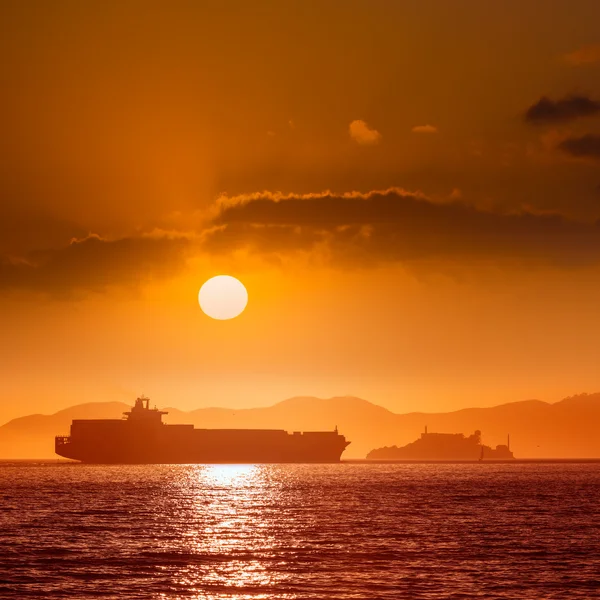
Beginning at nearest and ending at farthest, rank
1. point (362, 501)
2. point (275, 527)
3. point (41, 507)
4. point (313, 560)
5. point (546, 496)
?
point (313, 560)
point (275, 527)
point (41, 507)
point (362, 501)
point (546, 496)

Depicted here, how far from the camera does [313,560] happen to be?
57688 millimetres

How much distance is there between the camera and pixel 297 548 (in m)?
63.6

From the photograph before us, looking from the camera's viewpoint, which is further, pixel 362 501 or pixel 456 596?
pixel 362 501

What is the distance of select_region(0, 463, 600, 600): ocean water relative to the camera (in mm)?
48219

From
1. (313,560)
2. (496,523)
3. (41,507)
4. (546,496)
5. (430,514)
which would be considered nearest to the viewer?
(313,560)

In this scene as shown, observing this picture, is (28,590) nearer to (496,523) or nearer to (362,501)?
(496,523)

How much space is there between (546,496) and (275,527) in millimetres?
62497

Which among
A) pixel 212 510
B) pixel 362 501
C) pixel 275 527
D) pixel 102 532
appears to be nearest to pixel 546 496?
pixel 362 501

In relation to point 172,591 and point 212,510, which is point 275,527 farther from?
point 172,591

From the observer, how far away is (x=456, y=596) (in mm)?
45812

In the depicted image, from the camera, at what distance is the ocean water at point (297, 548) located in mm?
48219

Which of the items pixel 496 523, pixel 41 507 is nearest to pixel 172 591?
pixel 496 523

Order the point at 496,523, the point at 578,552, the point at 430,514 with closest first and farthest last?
the point at 578,552 < the point at 496,523 < the point at 430,514

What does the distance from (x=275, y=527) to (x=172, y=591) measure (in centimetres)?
3238
